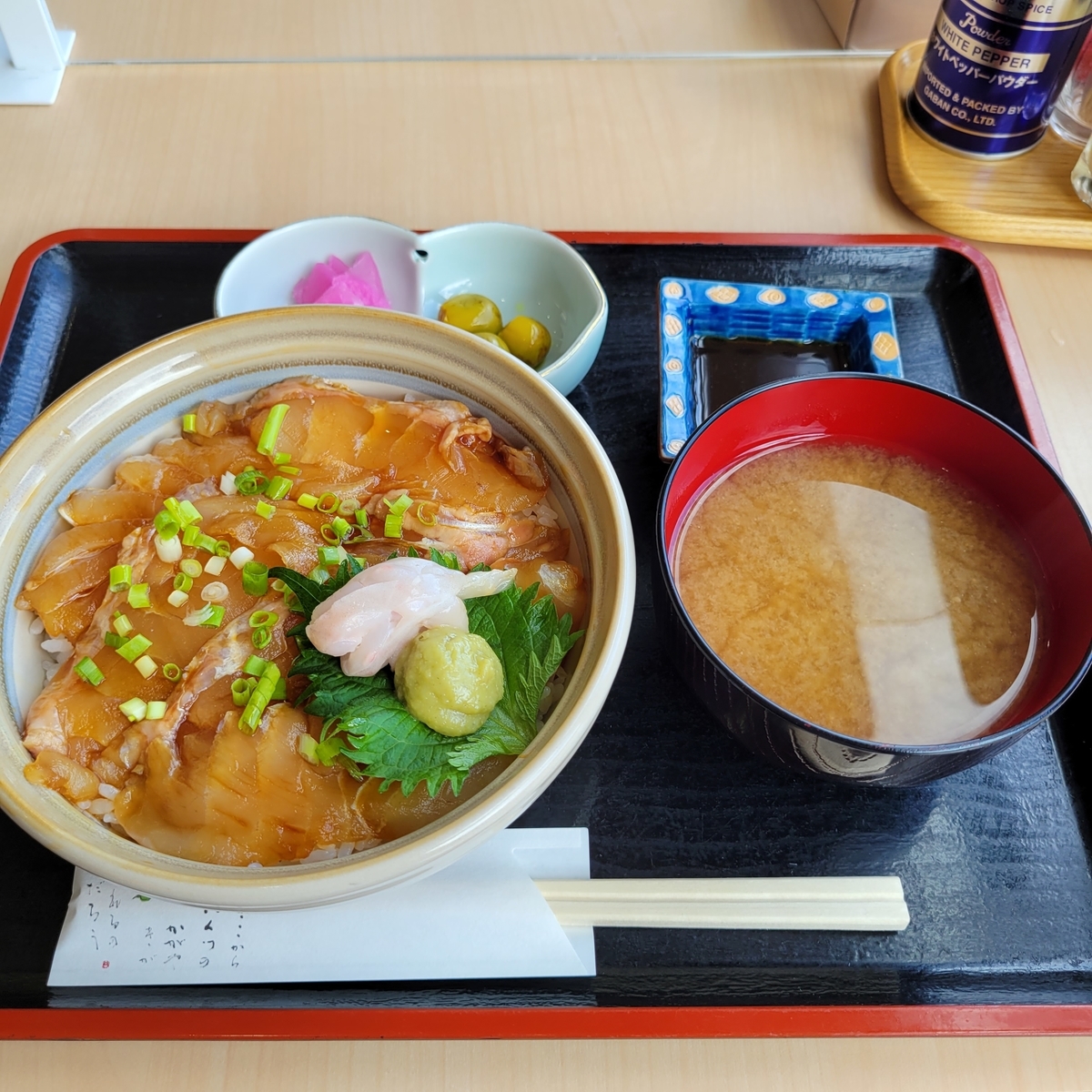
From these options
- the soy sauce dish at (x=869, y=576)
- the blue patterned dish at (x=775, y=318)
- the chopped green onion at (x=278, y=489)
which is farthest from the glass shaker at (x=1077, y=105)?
the chopped green onion at (x=278, y=489)

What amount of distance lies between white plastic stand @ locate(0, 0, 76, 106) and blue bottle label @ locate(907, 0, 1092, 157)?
2284 mm

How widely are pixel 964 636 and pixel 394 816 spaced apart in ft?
2.86

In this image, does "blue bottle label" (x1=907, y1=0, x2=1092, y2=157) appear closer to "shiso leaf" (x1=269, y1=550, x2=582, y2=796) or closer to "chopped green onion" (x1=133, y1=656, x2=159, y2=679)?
"shiso leaf" (x1=269, y1=550, x2=582, y2=796)

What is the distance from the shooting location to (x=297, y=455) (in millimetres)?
1415

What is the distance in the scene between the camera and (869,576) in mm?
1351

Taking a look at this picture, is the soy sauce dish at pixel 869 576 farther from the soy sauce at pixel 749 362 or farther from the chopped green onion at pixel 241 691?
the chopped green onion at pixel 241 691

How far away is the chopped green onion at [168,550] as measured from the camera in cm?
129

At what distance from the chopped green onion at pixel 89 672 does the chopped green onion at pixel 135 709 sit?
0.06 m

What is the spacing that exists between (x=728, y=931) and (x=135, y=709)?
88 cm

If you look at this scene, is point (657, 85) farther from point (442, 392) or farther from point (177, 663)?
point (177, 663)

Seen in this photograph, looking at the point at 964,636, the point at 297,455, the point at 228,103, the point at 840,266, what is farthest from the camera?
the point at 228,103

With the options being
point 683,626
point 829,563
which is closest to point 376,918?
point 683,626

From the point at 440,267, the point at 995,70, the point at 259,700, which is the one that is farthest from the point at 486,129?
the point at 259,700

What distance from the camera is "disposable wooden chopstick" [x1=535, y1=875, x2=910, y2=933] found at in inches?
48.0
